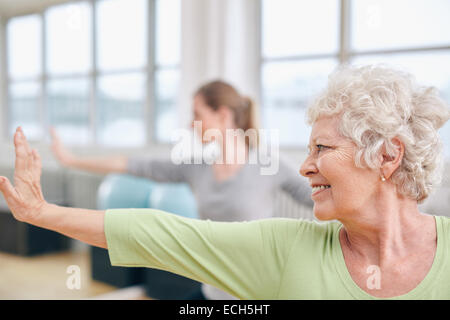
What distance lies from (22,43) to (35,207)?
69 cm

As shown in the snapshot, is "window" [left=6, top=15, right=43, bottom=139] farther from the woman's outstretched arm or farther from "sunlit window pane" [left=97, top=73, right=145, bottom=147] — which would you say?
"sunlit window pane" [left=97, top=73, right=145, bottom=147]

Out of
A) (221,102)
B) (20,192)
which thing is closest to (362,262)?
(20,192)

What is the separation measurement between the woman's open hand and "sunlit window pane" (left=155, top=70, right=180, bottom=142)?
247 centimetres

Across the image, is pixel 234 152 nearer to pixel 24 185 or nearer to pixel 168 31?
pixel 24 185

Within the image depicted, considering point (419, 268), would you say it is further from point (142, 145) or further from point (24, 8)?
point (142, 145)

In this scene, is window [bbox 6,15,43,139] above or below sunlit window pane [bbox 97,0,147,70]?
below

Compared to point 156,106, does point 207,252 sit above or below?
below

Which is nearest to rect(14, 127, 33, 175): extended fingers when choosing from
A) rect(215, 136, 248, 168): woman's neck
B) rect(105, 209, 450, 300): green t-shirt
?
rect(105, 209, 450, 300): green t-shirt

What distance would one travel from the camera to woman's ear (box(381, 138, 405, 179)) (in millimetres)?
623

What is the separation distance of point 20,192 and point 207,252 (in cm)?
25

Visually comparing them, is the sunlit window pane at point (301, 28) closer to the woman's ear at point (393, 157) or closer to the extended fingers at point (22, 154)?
the woman's ear at point (393, 157)

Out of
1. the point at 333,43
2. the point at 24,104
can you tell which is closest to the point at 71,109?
the point at 24,104
